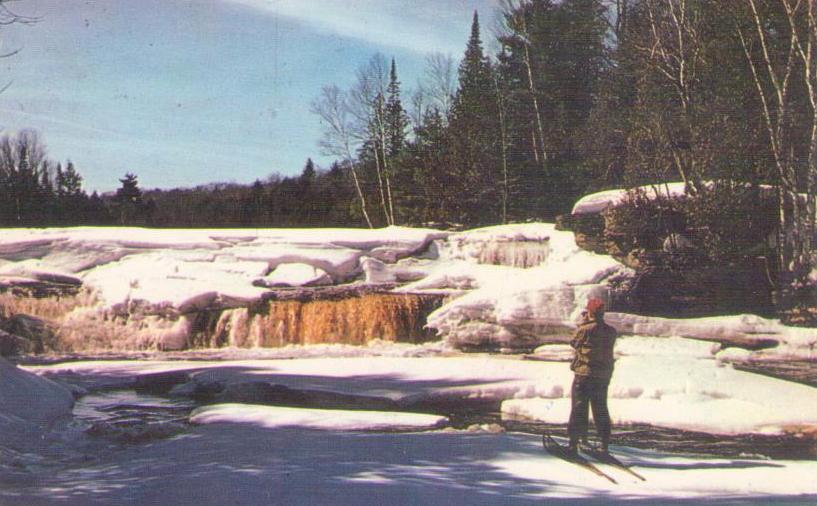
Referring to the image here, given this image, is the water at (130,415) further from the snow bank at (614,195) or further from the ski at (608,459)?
the snow bank at (614,195)

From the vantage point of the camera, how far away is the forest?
4.68m

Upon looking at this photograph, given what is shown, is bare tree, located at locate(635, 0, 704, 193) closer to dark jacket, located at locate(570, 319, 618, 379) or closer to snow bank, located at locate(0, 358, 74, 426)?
dark jacket, located at locate(570, 319, 618, 379)

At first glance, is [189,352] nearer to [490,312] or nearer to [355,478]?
[490,312]

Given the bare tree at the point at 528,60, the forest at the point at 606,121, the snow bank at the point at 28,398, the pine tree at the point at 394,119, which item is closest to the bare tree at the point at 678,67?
→ the forest at the point at 606,121

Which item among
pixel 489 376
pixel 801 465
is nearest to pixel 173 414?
pixel 489 376

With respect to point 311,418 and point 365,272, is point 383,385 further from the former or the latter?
point 365,272

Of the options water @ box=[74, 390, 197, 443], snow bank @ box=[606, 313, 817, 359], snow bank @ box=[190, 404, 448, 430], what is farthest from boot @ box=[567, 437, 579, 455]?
water @ box=[74, 390, 197, 443]

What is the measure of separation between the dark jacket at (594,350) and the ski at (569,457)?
0.40m

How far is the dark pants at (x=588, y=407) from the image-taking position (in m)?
3.71

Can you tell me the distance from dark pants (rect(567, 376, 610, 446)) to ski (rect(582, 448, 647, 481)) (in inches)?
2.8

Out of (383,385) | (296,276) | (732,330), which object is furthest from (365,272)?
(732,330)

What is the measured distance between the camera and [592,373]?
3.68 metres

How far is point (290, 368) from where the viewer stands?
555cm

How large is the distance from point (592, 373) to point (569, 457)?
0.43 metres
